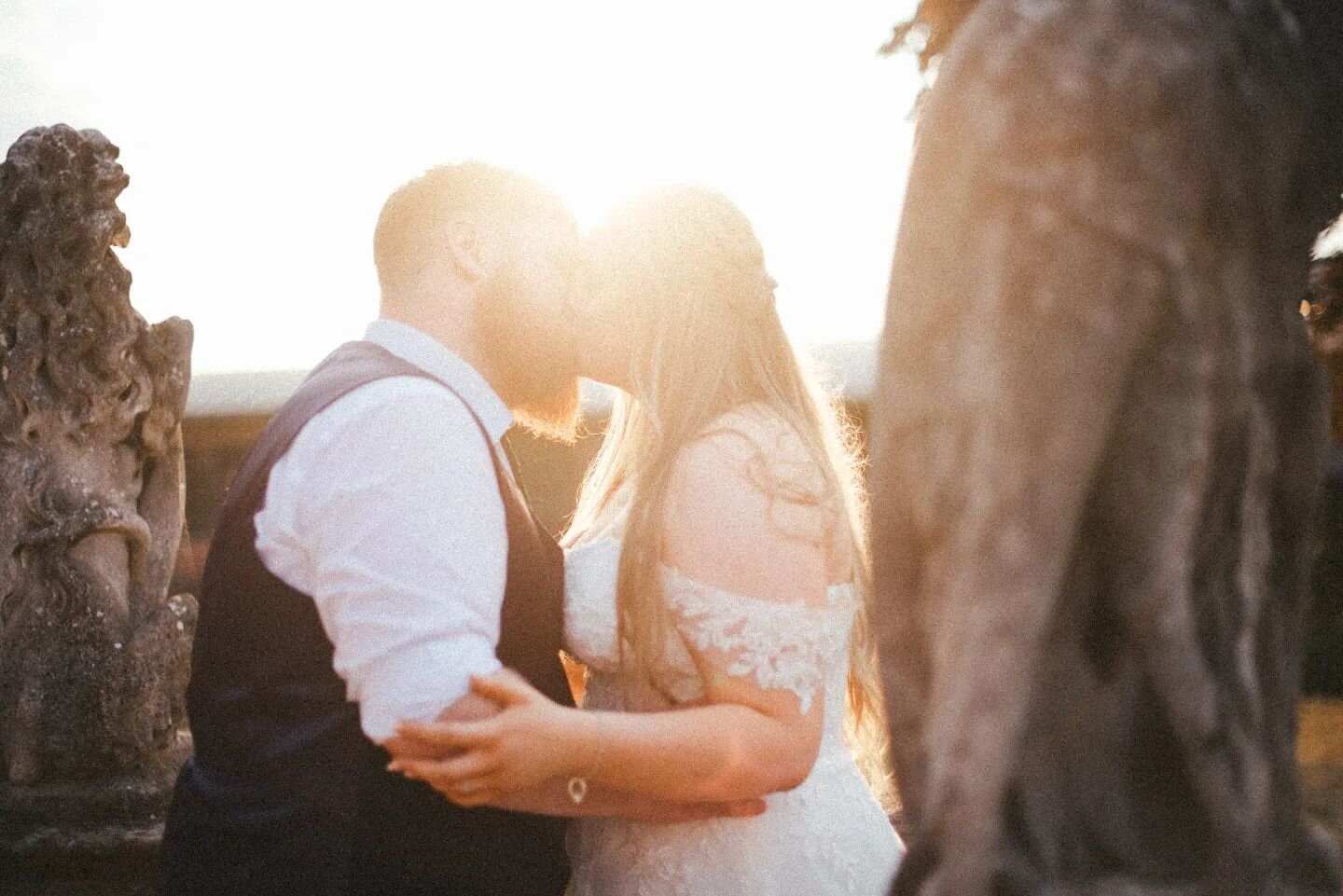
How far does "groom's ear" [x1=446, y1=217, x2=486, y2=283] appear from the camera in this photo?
2.53 m

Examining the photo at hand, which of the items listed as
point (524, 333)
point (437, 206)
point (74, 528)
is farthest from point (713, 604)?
point (74, 528)

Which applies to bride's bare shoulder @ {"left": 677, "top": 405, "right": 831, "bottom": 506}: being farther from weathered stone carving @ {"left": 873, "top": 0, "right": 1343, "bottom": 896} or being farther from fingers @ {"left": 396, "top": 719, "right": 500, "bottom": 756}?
weathered stone carving @ {"left": 873, "top": 0, "right": 1343, "bottom": 896}

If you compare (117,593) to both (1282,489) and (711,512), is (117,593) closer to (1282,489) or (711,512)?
(711,512)

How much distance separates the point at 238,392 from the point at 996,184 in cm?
1154

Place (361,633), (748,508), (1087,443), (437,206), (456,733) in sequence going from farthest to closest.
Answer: (437,206) < (748,508) < (361,633) < (456,733) < (1087,443)

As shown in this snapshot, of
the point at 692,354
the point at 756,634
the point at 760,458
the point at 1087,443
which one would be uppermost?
the point at 1087,443

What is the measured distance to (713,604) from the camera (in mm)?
2168

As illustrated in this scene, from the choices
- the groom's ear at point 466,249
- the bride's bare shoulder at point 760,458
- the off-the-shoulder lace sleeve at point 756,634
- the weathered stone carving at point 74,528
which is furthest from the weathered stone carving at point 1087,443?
the weathered stone carving at point 74,528

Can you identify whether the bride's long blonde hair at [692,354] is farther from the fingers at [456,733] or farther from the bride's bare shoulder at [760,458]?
the fingers at [456,733]

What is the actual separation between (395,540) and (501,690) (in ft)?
1.08

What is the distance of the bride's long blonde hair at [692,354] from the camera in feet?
7.70

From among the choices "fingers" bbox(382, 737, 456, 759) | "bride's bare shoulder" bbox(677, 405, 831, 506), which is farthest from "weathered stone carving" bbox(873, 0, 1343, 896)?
"bride's bare shoulder" bbox(677, 405, 831, 506)

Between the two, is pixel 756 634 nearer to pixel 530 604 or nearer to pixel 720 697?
pixel 720 697

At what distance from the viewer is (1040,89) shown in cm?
83
